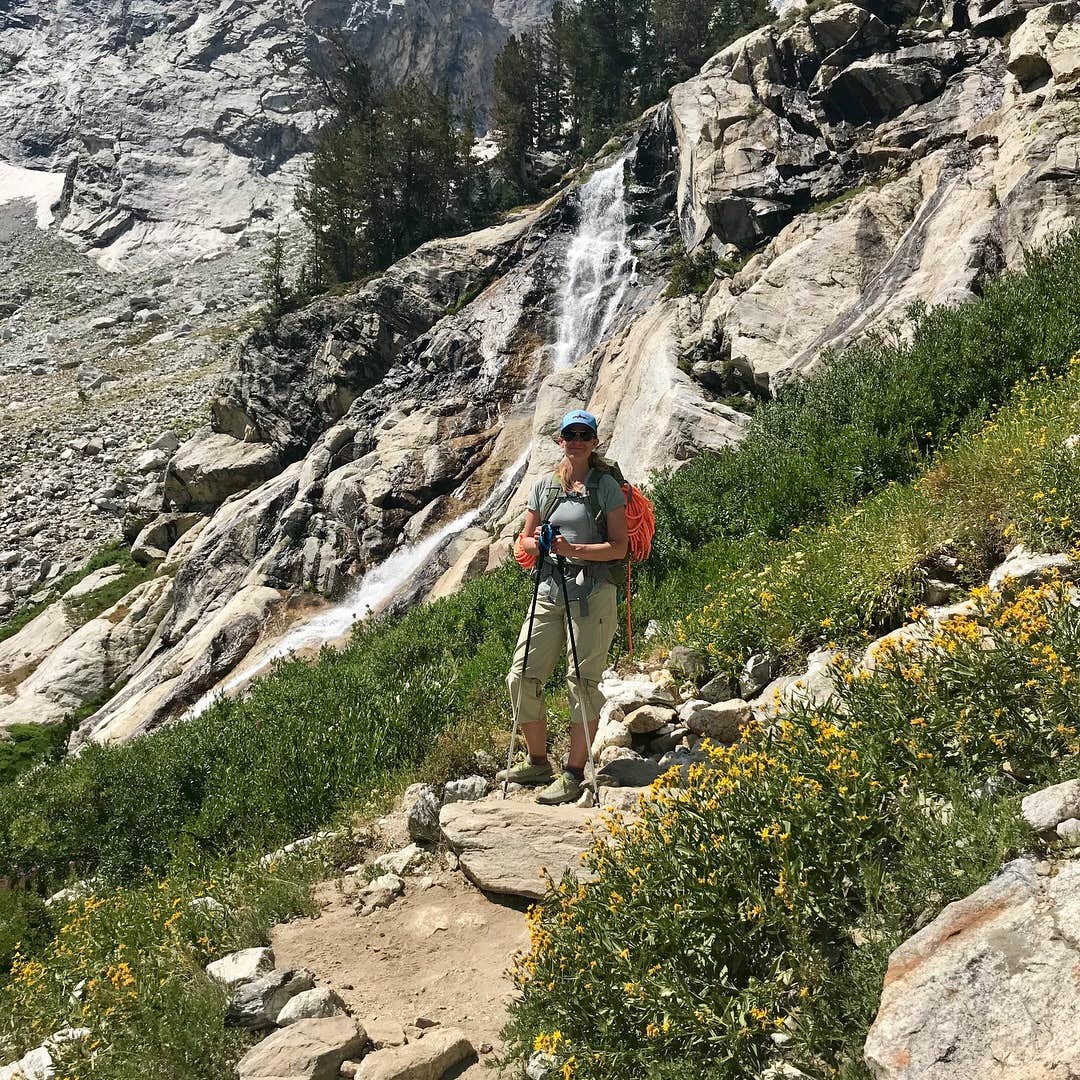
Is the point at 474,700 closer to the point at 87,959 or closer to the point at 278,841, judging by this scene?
the point at 278,841

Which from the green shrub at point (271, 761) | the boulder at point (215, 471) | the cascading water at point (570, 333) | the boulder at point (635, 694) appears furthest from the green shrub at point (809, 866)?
the boulder at point (215, 471)

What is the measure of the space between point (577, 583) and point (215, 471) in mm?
31664

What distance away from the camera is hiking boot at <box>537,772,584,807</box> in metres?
5.50

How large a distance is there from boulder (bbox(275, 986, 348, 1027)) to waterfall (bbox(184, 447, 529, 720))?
51.4 feet

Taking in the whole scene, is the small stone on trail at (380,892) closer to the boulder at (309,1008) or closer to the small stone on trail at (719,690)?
the boulder at (309,1008)

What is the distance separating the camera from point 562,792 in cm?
551

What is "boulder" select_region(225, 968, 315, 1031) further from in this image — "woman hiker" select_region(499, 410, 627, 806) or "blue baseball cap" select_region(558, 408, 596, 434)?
"blue baseball cap" select_region(558, 408, 596, 434)

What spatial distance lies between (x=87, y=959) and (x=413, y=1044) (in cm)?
283

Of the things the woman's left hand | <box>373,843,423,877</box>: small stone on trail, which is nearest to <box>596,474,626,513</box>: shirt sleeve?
the woman's left hand

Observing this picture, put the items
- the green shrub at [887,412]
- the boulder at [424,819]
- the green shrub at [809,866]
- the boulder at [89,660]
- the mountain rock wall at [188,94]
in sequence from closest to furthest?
1. the green shrub at [809,866]
2. the boulder at [424,819]
3. the green shrub at [887,412]
4. the boulder at [89,660]
5. the mountain rock wall at [188,94]

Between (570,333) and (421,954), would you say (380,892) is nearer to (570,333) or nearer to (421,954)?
(421,954)

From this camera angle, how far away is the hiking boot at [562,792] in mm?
5500

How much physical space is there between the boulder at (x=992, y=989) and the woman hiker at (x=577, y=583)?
124 inches

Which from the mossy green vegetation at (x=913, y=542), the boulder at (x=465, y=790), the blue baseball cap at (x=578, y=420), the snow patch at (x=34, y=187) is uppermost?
the snow patch at (x=34, y=187)
